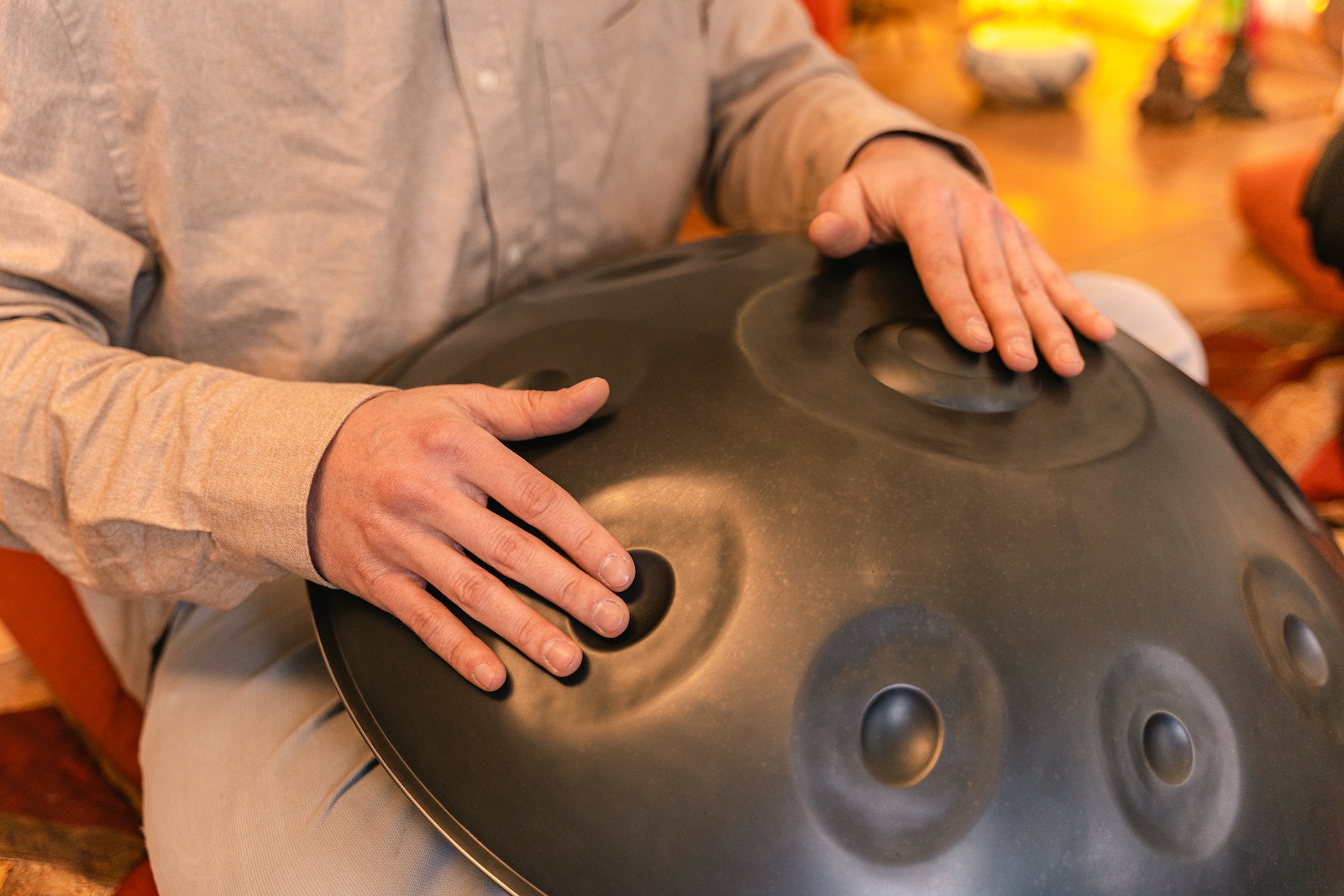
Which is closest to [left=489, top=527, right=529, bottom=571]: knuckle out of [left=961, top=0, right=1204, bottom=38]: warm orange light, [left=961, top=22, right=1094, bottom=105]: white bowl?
[left=961, top=22, right=1094, bottom=105]: white bowl

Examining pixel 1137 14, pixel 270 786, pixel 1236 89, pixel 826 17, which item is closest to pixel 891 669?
pixel 270 786

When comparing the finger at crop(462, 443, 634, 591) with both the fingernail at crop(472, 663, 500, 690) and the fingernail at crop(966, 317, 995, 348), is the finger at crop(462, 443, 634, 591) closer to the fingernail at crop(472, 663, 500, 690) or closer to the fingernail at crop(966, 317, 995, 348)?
the fingernail at crop(472, 663, 500, 690)

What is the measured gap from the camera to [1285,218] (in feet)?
5.58

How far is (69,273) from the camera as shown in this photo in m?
0.60

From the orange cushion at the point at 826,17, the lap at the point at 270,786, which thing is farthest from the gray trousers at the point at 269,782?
the orange cushion at the point at 826,17

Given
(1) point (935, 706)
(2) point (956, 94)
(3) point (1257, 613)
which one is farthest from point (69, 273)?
(2) point (956, 94)

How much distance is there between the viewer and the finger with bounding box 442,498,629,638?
0.48m

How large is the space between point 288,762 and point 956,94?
2.84 metres

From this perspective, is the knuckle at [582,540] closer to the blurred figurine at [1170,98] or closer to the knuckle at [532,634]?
the knuckle at [532,634]

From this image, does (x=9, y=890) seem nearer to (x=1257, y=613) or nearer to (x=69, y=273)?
(x=69, y=273)

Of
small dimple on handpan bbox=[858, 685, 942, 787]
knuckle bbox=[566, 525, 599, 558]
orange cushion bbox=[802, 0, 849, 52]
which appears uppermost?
knuckle bbox=[566, 525, 599, 558]

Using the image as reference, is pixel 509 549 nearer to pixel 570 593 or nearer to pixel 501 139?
pixel 570 593

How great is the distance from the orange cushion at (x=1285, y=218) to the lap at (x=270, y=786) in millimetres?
1568

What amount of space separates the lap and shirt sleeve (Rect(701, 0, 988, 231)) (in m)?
0.53
